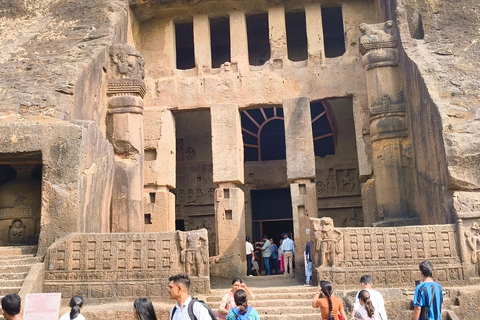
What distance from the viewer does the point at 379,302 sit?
507 centimetres

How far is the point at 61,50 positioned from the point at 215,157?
148 inches

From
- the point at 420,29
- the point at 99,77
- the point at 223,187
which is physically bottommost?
the point at 223,187

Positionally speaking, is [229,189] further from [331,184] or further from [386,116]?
[331,184]

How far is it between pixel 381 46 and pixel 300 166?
2.96 m

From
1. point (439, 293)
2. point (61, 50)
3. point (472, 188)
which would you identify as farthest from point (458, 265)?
point (61, 50)

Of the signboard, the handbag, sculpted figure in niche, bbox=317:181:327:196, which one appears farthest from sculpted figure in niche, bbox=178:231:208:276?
sculpted figure in niche, bbox=317:181:327:196

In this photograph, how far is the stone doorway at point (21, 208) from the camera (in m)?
9.94

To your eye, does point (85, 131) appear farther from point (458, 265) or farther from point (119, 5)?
point (458, 265)

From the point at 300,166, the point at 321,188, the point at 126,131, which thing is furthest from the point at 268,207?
the point at 126,131

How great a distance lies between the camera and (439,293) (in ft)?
15.7

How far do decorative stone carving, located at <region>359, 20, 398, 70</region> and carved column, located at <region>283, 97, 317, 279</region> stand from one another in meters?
1.57

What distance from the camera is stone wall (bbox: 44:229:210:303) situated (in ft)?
27.1

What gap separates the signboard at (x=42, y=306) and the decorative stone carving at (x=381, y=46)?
8.30 meters

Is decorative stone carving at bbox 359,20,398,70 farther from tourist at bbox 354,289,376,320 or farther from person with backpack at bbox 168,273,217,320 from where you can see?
person with backpack at bbox 168,273,217,320
